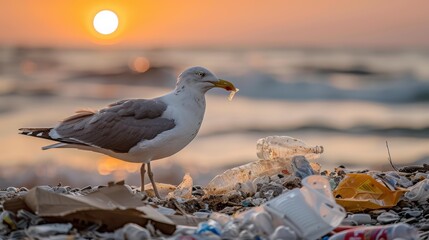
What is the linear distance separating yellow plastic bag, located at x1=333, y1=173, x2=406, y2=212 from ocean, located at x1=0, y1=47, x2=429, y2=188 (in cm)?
562

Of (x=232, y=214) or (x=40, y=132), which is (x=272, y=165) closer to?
(x=232, y=214)

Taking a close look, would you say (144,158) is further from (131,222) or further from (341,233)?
(341,233)

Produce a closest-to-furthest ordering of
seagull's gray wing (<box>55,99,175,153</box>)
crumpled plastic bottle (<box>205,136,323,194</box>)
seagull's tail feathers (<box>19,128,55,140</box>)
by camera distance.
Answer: crumpled plastic bottle (<box>205,136,323,194</box>) < seagull's gray wing (<box>55,99,175,153</box>) < seagull's tail feathers (<box>19,128,55,140</box>)

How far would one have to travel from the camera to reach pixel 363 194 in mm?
5000

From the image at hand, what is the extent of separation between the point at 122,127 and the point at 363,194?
5.60 feet

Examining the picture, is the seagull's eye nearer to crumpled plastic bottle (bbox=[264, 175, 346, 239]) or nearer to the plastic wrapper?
crumpled plastic bottle (bbox=[264, 175, 346, 239])

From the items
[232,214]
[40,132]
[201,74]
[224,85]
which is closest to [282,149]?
[224,85]

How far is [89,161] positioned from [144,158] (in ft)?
20.2

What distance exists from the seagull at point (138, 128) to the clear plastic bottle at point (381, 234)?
198 cm

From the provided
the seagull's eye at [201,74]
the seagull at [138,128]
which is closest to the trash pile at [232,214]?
the seagull at [138,128]

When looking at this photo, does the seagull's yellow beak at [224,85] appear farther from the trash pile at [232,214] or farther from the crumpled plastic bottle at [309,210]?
the crumpled plastic bottle at [309,210]

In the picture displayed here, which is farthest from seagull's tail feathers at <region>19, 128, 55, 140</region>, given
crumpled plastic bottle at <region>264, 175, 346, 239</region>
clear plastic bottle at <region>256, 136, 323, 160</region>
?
crumpled plastic bottle at <region>264, 175, 346, 239</region>

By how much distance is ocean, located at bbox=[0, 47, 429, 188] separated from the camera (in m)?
11.7

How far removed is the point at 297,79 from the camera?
76.1ft
